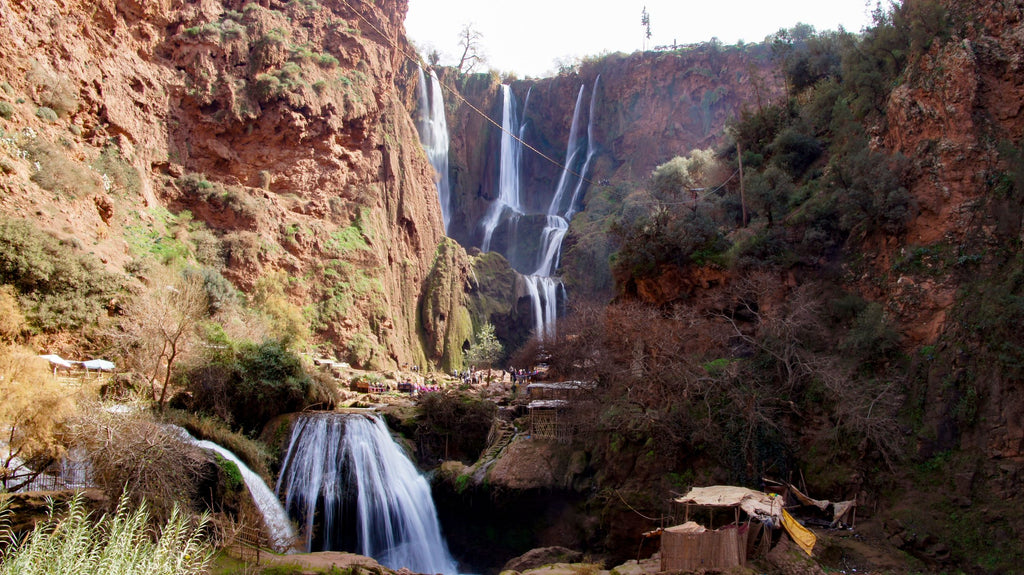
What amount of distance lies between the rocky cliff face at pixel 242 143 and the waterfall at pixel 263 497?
10.9 meters

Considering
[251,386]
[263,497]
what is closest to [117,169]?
[251,386]

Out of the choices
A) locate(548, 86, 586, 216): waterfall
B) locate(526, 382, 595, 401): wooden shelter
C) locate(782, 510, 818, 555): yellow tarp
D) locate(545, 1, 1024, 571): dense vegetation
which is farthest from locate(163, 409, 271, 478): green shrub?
locate(548, 86, 586, 216): waterfall

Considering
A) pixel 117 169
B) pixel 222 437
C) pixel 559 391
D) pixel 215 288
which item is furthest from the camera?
pixel 117 169

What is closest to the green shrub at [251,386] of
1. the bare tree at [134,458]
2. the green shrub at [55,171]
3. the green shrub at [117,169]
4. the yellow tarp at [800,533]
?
the bare tree at [134,458]

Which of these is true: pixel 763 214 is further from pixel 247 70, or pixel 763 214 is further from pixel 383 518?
pixel 247 70

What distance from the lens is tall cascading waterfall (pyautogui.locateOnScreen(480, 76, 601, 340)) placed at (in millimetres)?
47188

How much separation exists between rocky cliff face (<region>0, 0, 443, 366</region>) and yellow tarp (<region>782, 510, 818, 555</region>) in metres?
25.0

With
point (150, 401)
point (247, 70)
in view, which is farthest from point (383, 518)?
point (247, 70)

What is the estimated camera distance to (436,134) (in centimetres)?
5578

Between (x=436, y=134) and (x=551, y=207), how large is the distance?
13.5 metres

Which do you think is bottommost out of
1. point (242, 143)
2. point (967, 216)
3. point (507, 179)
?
point (967, 216)

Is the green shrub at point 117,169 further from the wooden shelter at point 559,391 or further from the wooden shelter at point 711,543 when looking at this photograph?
the wooden shelter at point 711,543

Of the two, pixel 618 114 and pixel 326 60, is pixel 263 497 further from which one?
pixel 618 114

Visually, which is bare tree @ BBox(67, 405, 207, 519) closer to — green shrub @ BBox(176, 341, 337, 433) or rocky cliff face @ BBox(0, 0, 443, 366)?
green shrub @ BBox(176, 341, 337, 433)
